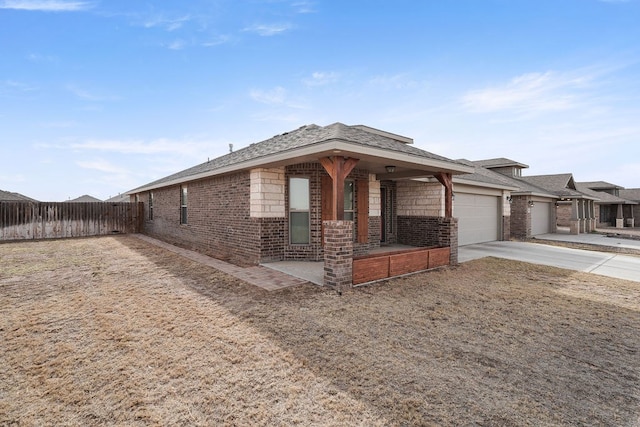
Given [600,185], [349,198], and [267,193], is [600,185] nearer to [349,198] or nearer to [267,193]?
[349,198]

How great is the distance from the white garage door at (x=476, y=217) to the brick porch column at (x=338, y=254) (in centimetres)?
872

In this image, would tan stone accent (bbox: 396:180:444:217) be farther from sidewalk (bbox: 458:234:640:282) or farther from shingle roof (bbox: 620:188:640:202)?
shingle roof (bbox: 620:188:640:202)

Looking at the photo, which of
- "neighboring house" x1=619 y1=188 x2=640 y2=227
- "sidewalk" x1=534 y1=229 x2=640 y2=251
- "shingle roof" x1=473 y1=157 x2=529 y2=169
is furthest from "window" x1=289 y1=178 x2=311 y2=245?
"neighboring house" x1=619 y1=188 x2=640 y2=227

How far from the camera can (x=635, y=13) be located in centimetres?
713

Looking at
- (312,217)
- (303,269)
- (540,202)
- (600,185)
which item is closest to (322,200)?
(312,217)

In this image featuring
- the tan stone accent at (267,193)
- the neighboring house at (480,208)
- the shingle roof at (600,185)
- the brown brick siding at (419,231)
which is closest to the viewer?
the tan stone accent at (267,193)

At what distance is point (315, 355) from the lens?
11.1 feet

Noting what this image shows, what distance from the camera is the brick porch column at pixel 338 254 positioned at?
5910mm

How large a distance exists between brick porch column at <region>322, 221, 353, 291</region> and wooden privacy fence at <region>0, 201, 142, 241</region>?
1809 cm

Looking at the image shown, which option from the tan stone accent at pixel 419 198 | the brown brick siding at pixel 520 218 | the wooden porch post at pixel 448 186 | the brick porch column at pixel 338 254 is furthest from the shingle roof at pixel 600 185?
the brick porch column at pixel 338 254

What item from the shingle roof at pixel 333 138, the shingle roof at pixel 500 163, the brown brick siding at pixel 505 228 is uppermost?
the shingle roof at pixel 500 163

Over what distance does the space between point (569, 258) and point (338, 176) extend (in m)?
9.87

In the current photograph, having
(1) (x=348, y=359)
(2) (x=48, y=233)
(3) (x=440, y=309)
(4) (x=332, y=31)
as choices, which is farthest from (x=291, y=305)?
(2) (x=48, y=233)

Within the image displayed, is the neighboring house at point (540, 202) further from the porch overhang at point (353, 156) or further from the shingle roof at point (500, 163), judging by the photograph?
the porch overhang at point (353, 156)
